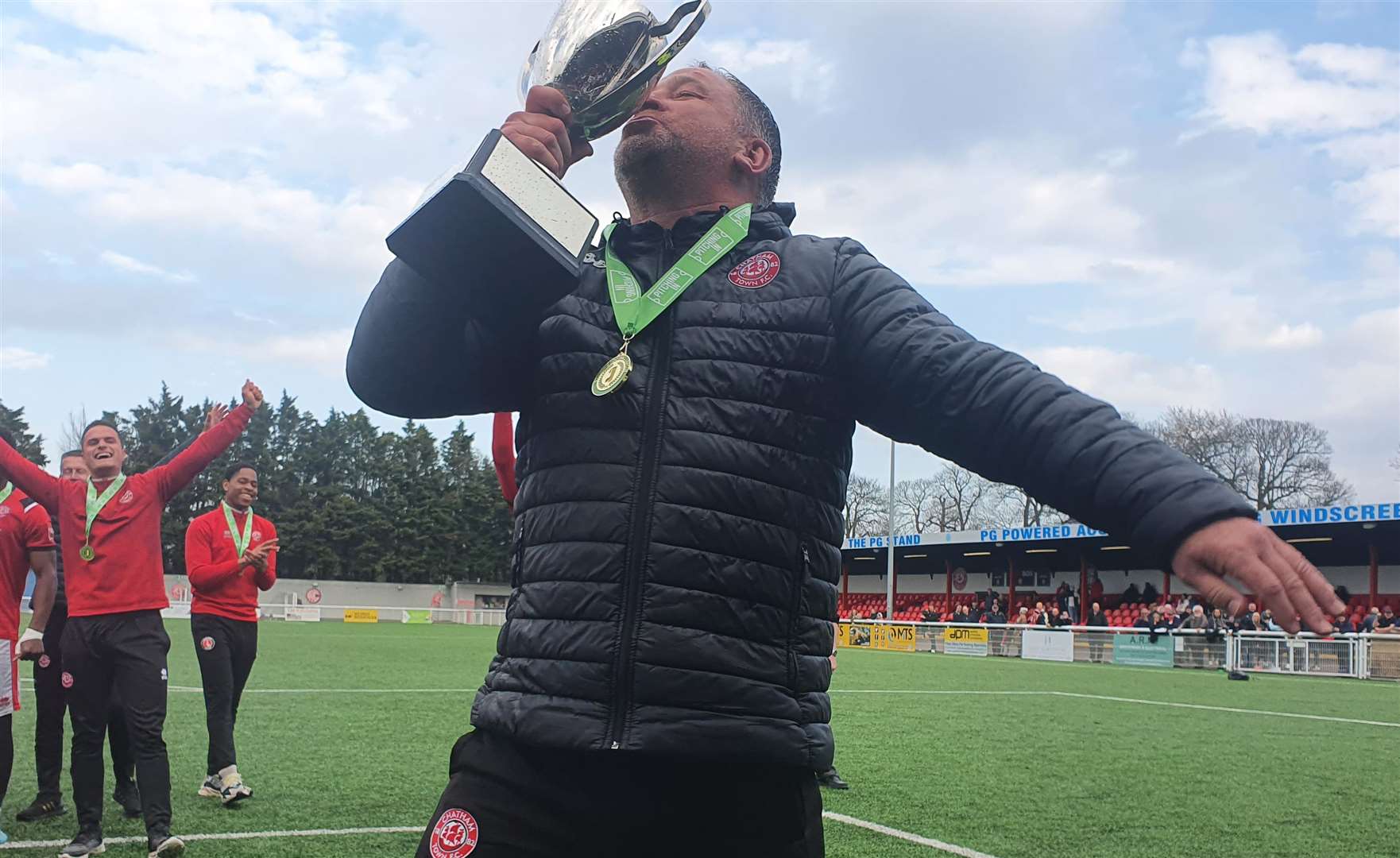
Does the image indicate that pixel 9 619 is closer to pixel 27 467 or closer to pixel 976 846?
pixel 27 467

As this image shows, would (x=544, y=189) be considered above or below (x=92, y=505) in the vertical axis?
above

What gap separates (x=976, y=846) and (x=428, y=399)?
16.1 ft

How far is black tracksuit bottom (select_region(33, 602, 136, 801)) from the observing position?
7.07 m

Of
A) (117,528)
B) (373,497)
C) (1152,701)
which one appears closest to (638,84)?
(117,528)

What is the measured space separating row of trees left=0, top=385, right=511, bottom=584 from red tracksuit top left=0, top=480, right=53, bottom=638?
7007 centimetres

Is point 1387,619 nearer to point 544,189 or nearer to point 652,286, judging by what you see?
point 652,286

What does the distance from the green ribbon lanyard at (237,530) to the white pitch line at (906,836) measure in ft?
13.3

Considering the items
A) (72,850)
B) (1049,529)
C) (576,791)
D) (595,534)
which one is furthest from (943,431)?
(1049,529)

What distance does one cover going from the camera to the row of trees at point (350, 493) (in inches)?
3095

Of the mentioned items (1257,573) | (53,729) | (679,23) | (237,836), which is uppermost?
(679,23)

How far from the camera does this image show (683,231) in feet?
8.15

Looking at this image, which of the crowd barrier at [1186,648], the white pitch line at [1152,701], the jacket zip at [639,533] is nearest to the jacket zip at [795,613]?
the jacket zip at [639,533]

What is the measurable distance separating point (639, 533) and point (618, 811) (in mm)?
484

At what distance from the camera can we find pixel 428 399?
2428 mm
